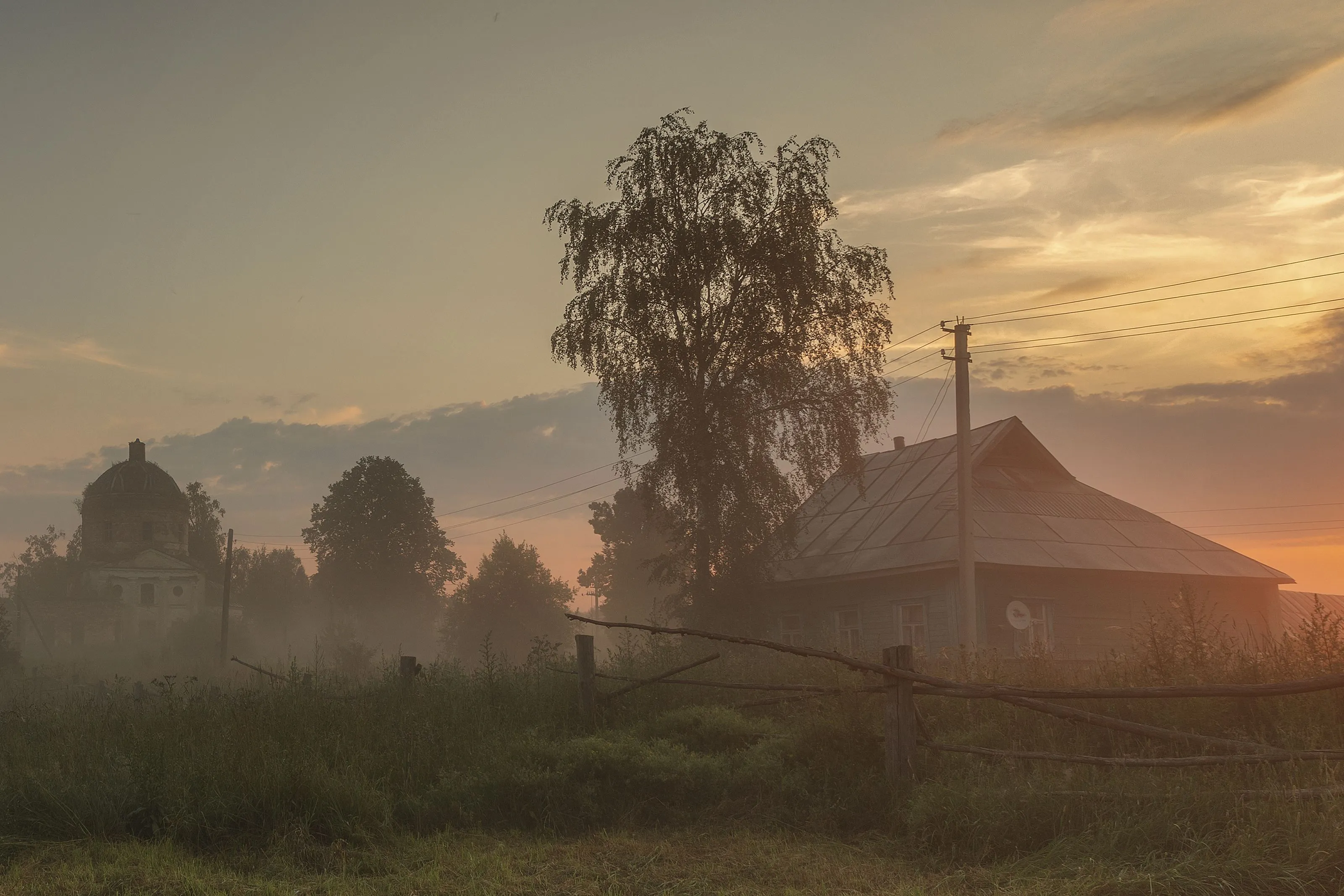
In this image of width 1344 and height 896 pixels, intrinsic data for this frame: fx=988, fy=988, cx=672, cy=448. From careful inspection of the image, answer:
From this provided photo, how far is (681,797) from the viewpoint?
8992 millimetres

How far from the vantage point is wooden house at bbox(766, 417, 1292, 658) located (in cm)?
2527

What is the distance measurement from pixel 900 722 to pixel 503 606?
4687 cm

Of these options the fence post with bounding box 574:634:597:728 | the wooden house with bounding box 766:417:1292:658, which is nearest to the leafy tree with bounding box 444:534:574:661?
the wooden house with bounding box 766:417:1292:658

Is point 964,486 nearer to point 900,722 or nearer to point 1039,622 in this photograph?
point 1039,622

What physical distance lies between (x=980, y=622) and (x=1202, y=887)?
19800 mm

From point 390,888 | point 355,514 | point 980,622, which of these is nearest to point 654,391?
point 980,622

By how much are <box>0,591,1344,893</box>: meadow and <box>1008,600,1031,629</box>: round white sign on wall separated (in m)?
14.3

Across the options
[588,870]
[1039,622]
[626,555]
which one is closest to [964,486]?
[1039,622]

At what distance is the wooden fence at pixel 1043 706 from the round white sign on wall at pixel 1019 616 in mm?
16628

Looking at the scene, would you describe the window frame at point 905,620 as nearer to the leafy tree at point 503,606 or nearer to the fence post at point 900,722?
the fence post at point 900,722

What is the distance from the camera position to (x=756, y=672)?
44.8 feet

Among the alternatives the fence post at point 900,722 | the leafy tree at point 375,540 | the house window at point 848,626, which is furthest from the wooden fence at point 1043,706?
the leafy tree at point 375,540

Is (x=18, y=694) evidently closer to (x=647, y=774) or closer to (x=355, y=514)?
(x=647, y=774)

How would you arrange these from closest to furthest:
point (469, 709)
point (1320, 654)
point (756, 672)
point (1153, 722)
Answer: point (1153, 722) < point (1320, 654) < point (469, 709) < point (756, 672)
